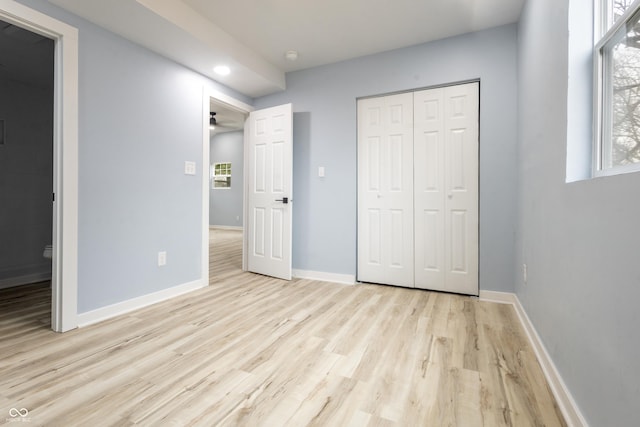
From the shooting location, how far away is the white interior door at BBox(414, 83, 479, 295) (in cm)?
280

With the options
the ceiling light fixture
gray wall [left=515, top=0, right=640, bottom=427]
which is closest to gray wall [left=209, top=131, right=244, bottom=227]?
the ceiling light fixture

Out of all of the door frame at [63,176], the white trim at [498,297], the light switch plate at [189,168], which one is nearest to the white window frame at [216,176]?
the light switch plate at [189,168]

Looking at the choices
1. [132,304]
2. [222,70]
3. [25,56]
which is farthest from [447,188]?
[25,56]

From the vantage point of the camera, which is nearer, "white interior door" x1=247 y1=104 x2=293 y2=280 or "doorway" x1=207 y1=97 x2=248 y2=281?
"white interior door" x1=247 y1=104 x2=293 y2=280

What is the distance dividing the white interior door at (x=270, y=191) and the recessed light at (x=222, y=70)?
0.61 m

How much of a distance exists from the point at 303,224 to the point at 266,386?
2.28 metres

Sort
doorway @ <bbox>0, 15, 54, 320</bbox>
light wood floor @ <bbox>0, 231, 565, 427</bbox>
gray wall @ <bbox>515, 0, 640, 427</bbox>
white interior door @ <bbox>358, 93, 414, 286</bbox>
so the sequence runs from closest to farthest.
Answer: gray wall @ <bbox>515, 0, 640, 427</bbox>, light wood floor @ <bbox>0, 231, 565, 427</bbox>, white interior door @ <bbox>358, 93, 414, 286</bbox>, doorway @ <bbox>0, 15, 54, 320</bbox>

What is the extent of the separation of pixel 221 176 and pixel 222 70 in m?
5.74

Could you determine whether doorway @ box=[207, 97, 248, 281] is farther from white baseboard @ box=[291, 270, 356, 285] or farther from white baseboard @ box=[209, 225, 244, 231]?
white baseboard @ box=[291, 270, 356, 285]

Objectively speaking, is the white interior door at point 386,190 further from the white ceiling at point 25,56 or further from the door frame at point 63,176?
the white ceiling at point 25,56

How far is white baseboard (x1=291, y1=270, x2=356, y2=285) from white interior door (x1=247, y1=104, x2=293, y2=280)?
0.24 meters

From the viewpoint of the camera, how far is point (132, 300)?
96.9 inches

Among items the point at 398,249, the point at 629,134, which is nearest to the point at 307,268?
the point at 398,249

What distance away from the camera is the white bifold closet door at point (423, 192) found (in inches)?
111
